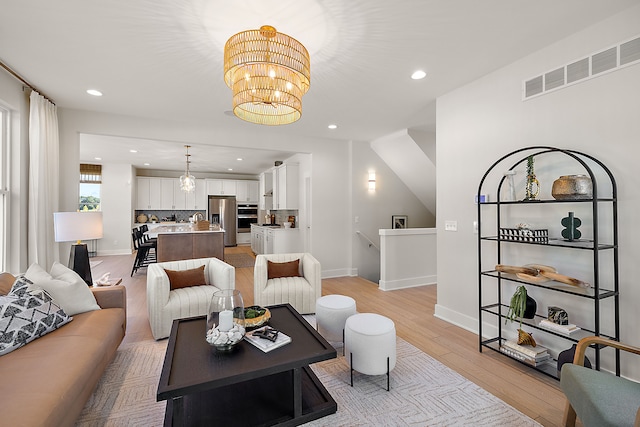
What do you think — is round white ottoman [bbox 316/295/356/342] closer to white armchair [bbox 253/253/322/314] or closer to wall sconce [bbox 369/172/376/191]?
white armchair [bbox 253/253/322/314]

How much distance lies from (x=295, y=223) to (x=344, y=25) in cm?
522

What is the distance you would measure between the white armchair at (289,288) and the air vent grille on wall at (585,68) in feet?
9.33

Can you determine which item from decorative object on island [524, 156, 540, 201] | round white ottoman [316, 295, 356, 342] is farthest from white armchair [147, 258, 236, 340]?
decorative object on island [524, 156, 540, 201]

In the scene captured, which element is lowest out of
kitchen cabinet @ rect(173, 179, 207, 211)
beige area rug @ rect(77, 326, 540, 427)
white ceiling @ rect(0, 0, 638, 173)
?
beige area rug @ rect(77, 326, 540, 427)

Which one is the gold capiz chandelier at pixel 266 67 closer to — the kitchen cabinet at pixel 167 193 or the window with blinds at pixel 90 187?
the window with blinds at pixel 90 187

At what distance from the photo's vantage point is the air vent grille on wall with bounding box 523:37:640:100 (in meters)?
2.09

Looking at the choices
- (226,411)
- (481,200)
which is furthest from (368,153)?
(226,411)

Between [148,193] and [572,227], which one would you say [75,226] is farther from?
[148,193]

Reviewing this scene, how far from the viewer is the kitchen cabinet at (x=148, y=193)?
30.2ft

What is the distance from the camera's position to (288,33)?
2293 mm

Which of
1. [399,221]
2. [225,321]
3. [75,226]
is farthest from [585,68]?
[75,226]

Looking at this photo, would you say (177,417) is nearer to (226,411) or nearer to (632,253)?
(226,411)

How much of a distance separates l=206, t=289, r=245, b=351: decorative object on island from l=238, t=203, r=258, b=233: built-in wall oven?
845cm

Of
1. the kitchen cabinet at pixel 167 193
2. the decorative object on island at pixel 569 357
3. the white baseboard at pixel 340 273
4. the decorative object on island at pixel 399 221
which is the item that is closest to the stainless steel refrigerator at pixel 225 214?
the kitchen cabinet at pixel 167 193
